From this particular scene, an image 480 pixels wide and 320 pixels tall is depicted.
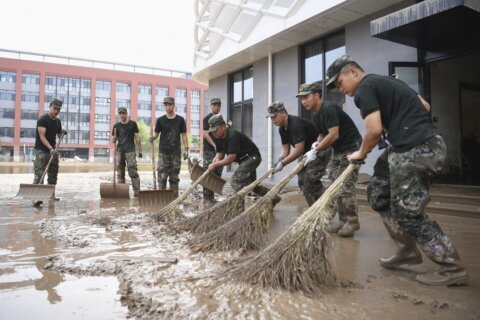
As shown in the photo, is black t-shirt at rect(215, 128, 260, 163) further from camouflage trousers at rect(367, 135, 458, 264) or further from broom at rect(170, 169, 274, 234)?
camouflage trousers at rect(367, 135, 458, 264)

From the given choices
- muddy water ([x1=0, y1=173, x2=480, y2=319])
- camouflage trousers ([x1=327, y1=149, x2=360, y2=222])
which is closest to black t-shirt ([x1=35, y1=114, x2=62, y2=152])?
muddy water ([x1=0, y1=173, x2=480, y2=319])

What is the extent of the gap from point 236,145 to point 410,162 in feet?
9.72

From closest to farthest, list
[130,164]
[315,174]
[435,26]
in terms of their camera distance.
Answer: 1. [315,174]
2. [435,26]
3. [130,164]

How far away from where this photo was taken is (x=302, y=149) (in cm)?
459

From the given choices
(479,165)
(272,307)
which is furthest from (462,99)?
(272,307)

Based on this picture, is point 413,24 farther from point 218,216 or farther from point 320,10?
point 218,216

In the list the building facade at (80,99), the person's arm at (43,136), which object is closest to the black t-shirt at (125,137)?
the person's arm at (43,136)

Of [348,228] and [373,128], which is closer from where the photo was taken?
[373,128]

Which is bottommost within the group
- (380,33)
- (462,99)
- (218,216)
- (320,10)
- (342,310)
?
(342,310)

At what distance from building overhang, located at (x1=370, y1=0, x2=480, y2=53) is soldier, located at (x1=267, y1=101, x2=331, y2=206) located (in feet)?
7.83

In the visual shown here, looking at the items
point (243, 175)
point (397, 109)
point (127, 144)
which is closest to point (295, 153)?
point (243, 175)

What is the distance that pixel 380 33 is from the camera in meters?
5.93

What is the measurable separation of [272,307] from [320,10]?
703cm

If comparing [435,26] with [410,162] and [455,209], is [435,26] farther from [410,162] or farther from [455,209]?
[410,162]
